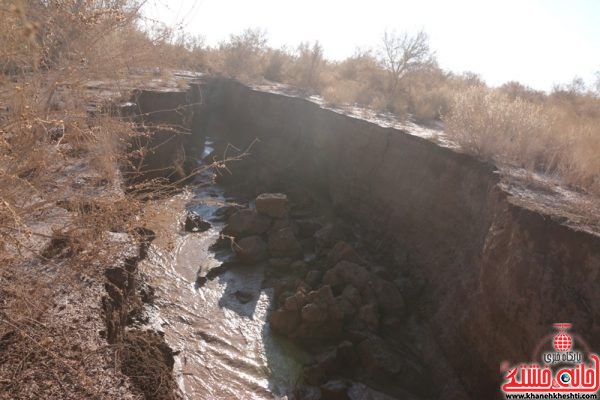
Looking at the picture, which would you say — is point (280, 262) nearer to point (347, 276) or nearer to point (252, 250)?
point (252, 250)

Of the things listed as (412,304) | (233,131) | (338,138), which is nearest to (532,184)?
(412,304)

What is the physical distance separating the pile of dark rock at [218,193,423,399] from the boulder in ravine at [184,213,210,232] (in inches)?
16.1

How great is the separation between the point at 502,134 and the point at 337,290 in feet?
10.6

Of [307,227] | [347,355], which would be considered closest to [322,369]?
[347,355]

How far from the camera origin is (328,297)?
552 centimetres

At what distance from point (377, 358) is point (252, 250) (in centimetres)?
286

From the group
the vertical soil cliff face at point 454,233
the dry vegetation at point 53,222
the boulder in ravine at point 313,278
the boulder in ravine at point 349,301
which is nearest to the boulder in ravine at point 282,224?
the vertical soil cliff face at point 454,233

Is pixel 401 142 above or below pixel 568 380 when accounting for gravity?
above

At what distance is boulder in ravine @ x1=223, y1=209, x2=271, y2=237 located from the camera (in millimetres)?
7621

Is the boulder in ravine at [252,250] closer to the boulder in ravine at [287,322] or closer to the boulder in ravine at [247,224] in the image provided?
the boulder in ravine at [247,224]

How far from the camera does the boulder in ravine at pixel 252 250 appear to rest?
23.3 feet

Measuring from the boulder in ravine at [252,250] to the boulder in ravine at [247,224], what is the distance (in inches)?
10.8

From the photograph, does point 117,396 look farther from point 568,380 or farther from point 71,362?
point 568,380

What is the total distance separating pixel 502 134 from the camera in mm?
6500
